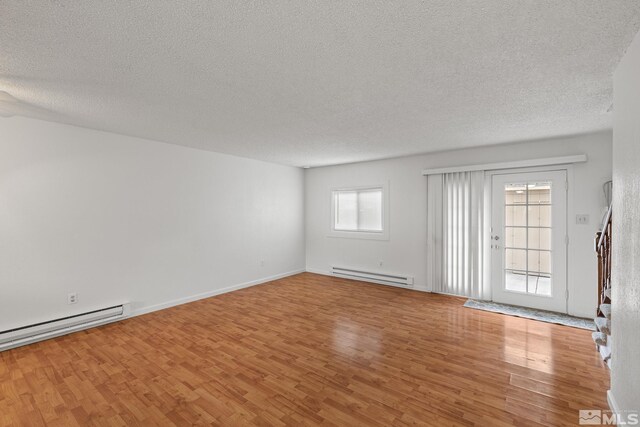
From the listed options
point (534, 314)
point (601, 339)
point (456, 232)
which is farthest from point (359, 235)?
point (601, 339)

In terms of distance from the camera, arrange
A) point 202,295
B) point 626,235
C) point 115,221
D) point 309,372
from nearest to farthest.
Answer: point 626,235 → point 309,372 → point 115,221 → point 202,295

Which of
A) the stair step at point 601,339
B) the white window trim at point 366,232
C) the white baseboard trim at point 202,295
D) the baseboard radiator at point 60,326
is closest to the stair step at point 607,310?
the stair step at point 601,339

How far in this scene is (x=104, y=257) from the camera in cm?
380

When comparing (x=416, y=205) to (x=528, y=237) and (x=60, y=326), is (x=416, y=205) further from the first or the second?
(x=60, y=326)

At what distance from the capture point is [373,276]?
229 inches

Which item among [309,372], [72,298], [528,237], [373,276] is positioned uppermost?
[528,237]

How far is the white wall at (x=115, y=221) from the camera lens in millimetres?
3197

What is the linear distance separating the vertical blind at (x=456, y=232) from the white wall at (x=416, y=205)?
0.18m

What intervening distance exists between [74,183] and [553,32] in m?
4.89

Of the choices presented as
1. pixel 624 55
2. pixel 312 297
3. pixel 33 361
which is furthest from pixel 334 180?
pixel 33 361

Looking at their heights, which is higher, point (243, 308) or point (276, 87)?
point (276, 87)

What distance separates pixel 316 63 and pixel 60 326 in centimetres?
410

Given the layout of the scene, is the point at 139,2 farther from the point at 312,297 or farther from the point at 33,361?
the point at 312,297

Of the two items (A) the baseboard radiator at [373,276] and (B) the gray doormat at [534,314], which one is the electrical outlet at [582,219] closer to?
(B) the gray doormat at [534,314]
